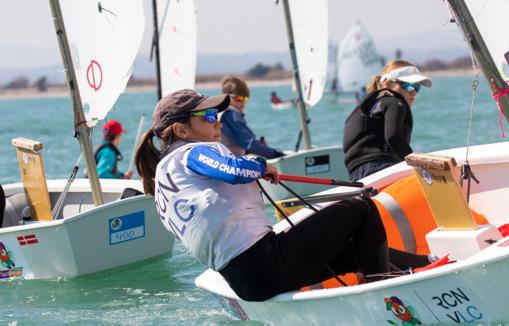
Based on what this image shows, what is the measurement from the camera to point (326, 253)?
13.6 feet

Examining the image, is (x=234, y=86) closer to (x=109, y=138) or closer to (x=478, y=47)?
(x=109, y=138)

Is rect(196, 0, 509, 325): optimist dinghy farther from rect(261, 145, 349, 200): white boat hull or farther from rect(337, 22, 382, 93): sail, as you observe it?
rect(337, 22, 382, 93): sail

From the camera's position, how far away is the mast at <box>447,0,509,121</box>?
4.36 metres

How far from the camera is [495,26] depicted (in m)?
4.35

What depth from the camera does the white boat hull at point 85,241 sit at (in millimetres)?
6164

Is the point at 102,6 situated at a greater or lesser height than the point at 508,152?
greater

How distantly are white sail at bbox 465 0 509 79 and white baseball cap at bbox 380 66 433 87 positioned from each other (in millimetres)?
1126

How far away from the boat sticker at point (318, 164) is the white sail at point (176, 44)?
1647mm

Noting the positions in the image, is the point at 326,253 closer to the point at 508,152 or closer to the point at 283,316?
the point at 283,316

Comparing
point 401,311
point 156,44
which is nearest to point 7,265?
point 401,311

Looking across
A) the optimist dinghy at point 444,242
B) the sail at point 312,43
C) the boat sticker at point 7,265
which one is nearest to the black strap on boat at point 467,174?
the optimist dinghy at point 444,242

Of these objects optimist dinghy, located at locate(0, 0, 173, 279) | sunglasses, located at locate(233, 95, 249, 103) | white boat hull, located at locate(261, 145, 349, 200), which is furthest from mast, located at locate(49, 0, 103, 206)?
white boat hull, located at locate(261, 145, 349, 200)

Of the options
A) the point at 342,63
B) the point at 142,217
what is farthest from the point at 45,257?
the point at 342,63

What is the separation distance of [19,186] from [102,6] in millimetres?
1523
